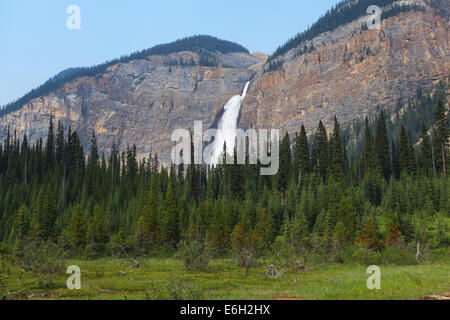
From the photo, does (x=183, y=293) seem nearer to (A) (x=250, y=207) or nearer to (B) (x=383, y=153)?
(A) (x=250, y=207)

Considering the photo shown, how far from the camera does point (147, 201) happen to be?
61656 millimetres

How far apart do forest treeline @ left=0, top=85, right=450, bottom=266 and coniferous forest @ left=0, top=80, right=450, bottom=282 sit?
19 centimetres

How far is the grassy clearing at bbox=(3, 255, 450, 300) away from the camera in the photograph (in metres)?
19.8

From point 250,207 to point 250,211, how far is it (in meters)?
0.68

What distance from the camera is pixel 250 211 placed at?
5869 cm

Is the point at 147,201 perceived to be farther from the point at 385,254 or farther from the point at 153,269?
the point at 385,254

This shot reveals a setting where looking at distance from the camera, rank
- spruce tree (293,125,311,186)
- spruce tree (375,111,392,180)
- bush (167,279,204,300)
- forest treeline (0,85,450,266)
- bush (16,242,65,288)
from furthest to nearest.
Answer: spruce tree (293,125,311,186)
spruce tree (375,111,392,180)
forest treeline (0,85,450,266)
bush (16,242,65,288)
bush (167,279,204,300)

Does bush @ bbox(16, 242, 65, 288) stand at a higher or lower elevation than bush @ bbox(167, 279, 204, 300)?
lower

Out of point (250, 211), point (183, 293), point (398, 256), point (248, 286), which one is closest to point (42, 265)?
point (183, 293)

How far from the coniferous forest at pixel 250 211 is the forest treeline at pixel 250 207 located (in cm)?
19

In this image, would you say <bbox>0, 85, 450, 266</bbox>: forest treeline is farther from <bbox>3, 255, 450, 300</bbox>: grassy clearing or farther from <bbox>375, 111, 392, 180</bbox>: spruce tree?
<bbox>3, 255, 450, 300</bbox>: grassy clearing

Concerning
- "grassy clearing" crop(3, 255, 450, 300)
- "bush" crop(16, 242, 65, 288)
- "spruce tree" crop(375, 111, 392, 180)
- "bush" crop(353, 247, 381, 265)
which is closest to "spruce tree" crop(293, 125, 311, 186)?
"spruce tree" crop(375, 111, 392, 180)

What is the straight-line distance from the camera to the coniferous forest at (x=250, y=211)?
128ft
